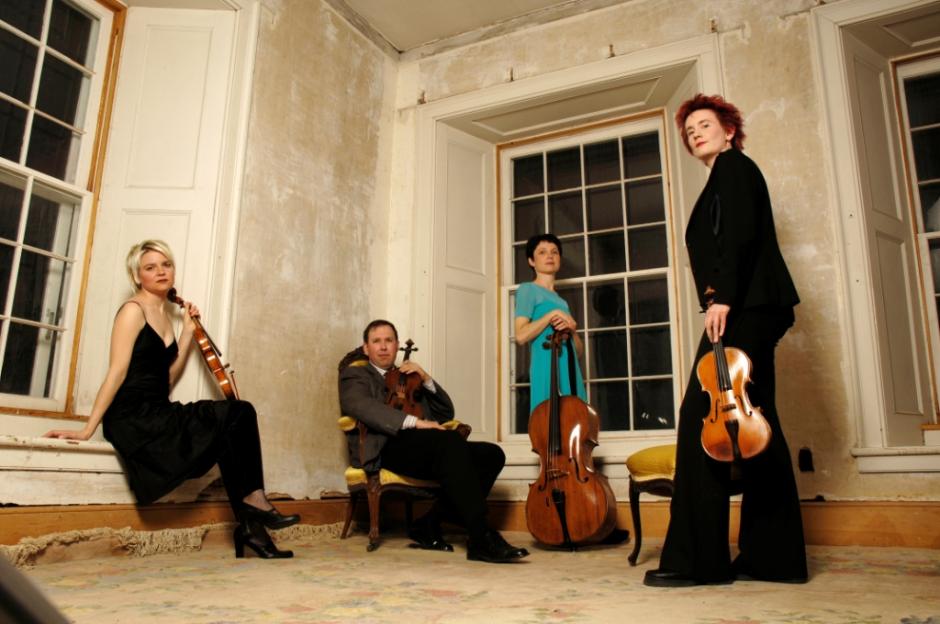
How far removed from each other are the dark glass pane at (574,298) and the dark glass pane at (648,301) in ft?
1.10

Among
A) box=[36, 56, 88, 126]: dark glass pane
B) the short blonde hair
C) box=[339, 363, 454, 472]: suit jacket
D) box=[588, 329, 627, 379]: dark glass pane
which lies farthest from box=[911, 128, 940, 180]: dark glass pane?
box=[36, 56, 88, 126]: dark glass pane

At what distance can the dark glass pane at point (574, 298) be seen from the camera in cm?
496

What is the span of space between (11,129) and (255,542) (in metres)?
2.22

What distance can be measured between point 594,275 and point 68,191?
10.5 feet

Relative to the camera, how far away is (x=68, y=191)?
3578mm

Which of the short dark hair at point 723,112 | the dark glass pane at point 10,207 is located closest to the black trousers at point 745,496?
the short dark hair at point 723,112

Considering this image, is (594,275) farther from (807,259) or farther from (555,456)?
(555,456)

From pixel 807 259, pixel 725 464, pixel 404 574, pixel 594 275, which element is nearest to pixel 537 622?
pixel 725 464

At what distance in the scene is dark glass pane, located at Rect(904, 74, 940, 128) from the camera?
14.0 ft

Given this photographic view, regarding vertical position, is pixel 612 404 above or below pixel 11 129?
below

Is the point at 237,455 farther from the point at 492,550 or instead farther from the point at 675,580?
the point at 675,580

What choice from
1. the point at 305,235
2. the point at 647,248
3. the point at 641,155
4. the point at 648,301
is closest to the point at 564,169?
the point at 641,155

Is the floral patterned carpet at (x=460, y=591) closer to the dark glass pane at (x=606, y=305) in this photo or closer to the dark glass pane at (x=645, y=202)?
the dark glass pane at (x=606, y=305)

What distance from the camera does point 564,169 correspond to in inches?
209
